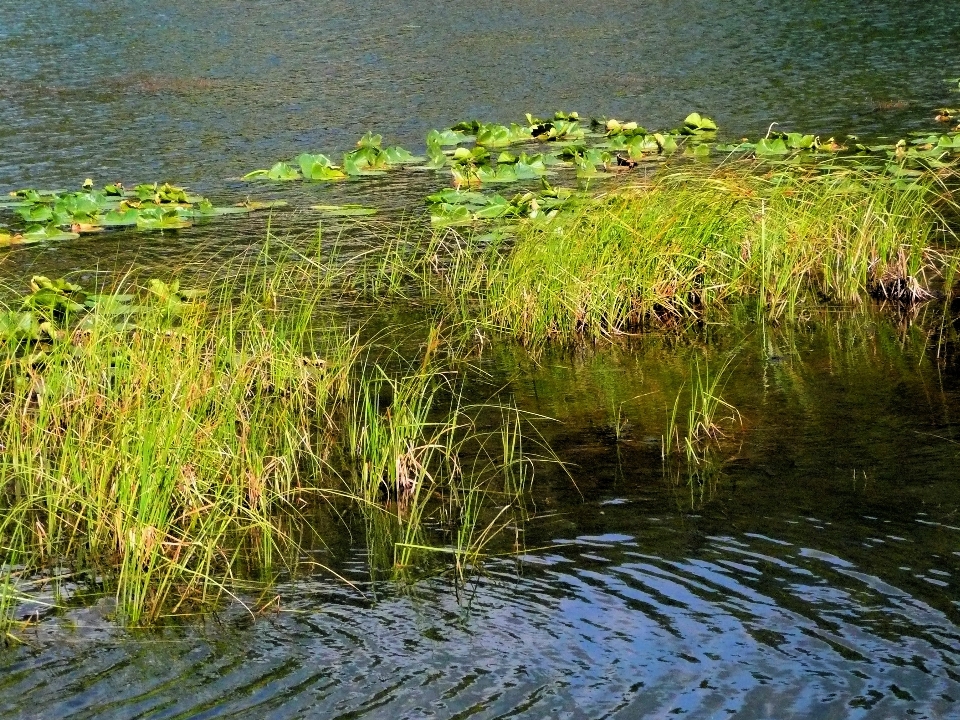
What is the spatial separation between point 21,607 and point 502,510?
6.44 ft

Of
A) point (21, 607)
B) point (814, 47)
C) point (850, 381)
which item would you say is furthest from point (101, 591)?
point (814, 47)

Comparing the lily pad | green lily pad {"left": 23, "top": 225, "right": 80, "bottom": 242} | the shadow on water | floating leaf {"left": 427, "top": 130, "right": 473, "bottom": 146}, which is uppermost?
floating leaf {"left": 427, "top": 130, "right": 473, "bottom": 146}

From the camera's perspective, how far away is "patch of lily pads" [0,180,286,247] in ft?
37.8

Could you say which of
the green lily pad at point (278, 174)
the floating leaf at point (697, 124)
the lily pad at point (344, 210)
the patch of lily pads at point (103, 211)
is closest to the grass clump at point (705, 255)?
the lily pad at point (344, 210)

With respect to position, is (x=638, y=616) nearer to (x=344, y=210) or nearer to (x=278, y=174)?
(x=344, y=210)

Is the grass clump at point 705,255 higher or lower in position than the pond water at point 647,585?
higher

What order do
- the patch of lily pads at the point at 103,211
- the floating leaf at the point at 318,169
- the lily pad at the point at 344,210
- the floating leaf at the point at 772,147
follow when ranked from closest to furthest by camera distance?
the patch of lily pads at the point at 103,211
the lily pad at the point at 344,210
the floating leaf at the point at 772,147
the floating leaf at the point at 318,169

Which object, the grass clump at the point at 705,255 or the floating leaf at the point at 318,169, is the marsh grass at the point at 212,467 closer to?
the grass clump at the point at 705,255

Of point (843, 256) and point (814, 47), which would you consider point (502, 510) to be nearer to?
point (843, 256)

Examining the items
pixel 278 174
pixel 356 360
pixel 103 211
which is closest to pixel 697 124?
pixel 278 174

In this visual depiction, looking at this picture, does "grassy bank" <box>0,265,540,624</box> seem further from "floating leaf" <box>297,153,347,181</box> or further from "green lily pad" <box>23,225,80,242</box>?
"floating leaf" <box>297,153,347,181</box>

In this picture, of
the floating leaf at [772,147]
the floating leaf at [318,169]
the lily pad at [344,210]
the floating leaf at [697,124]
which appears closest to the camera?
the lily pad at [344,210]


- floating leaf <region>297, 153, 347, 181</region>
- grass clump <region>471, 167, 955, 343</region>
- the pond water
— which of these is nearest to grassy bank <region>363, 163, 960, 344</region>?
grass clump <region>471, 167, 955, 343</region>

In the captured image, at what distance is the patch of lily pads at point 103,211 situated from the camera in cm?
1152
